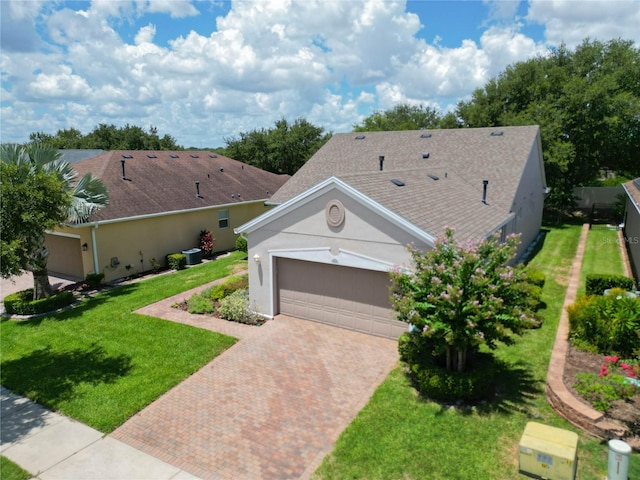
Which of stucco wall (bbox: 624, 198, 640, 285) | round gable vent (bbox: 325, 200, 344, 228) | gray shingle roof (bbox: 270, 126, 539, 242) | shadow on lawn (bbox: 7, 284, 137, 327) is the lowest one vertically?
shadow on lawn (bbox: 7, 284, 137, 327)

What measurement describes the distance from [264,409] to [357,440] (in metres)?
2.28

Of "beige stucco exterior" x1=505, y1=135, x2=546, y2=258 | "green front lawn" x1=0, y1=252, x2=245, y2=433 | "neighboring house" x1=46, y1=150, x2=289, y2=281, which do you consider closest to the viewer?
"green front lawn" x1=0, y1=252, x2=245, y2=433

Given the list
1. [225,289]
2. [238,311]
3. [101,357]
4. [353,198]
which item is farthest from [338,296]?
[101,357]

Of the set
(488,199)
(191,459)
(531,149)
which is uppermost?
(531,149)

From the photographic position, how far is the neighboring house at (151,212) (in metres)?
20.2

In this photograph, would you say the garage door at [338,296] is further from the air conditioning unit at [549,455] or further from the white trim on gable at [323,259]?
the air conditioning unit at [549,455]

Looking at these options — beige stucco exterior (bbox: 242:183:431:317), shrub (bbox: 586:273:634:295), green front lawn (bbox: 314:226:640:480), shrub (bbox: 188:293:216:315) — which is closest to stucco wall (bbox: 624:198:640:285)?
shrub (bbox: 586:273:634:295)

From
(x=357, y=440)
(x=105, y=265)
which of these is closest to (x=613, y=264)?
(x=357, y=440)

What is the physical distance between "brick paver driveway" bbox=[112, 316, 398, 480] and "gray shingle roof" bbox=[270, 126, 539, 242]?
4.33 m

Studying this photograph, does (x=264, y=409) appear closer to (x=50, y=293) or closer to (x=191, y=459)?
(x=191, y=459)

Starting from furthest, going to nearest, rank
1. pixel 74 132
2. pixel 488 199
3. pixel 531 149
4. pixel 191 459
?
pixel 74 132 < pixel 531 149 < pixel 488 199 < pixel 191 459

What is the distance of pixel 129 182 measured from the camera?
935 inches

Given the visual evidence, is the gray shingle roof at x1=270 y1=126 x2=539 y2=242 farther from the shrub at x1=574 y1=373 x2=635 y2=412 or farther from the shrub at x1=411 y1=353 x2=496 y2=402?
the shrub at x1=574 y1=373 x2=635 y2=412

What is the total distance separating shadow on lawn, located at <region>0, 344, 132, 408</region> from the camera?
410 inches
